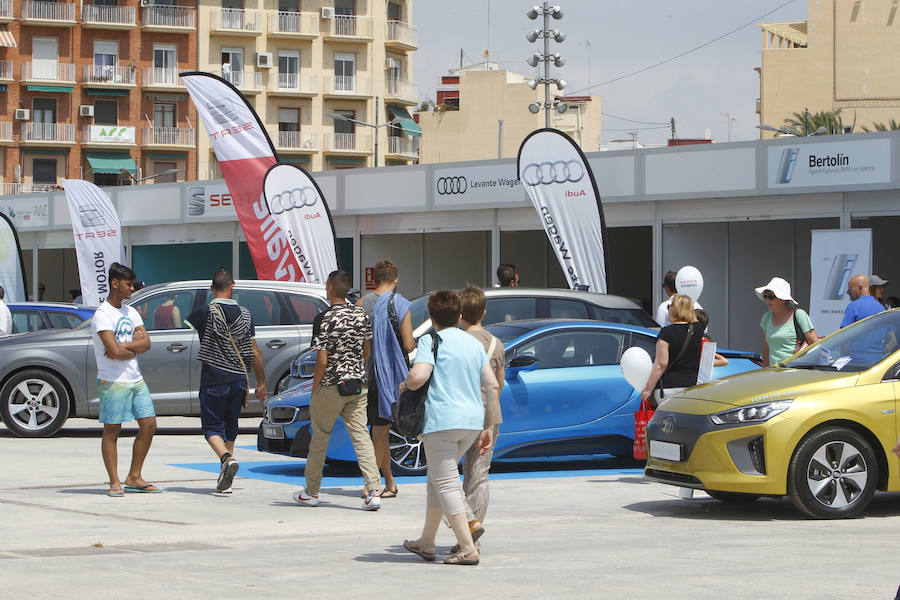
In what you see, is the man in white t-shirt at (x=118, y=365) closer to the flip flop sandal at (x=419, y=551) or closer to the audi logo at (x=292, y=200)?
the flip flop sandal at (x=419, y=551)

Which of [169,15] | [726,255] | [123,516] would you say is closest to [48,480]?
[123,516]

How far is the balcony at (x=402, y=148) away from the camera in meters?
80.8

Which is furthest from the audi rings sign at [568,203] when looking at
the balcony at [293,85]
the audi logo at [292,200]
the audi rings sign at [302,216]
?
the balcony at [293,85]

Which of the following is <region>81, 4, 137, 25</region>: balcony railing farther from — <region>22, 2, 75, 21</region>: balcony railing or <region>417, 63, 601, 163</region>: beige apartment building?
<region>417, 63, 601, 163</region>: beige apartment building

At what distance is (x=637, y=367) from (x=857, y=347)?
1.93m

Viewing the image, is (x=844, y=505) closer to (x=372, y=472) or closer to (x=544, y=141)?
(x=372, y=472)

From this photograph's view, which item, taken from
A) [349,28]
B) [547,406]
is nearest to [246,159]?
[547,406]

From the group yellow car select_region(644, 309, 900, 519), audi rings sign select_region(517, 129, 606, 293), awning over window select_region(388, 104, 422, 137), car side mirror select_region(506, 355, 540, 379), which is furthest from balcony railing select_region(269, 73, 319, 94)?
yellow car select_region(644, 309, 900, 519)

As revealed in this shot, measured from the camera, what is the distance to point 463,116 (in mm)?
82312

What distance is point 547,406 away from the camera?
1118cm

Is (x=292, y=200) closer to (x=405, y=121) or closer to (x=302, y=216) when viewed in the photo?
(x=302, y=216)

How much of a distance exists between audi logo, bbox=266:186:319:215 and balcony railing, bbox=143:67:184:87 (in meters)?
53.1

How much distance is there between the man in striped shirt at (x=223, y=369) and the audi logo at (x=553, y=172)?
34.9ft

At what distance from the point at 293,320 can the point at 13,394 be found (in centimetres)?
337
